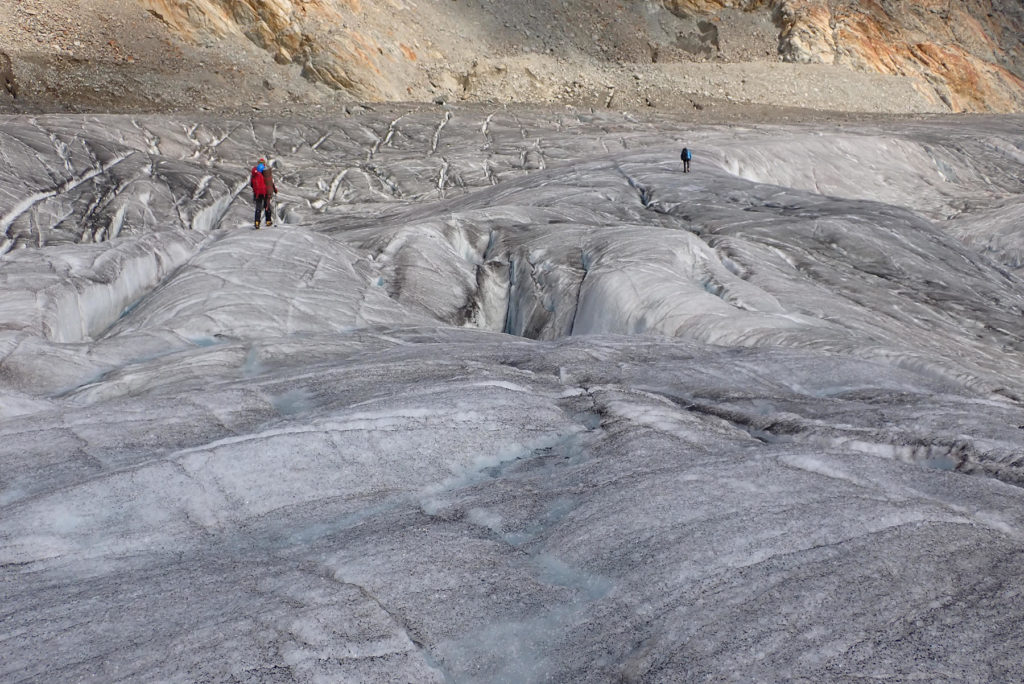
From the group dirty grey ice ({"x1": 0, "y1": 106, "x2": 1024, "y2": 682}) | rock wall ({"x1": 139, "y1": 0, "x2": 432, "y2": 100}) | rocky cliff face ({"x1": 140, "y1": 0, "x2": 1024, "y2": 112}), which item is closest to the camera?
dirty grey ice ({"x1": 0, "y1": 106, "x2": 1024, "y2": 682})

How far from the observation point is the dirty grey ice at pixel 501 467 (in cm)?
620

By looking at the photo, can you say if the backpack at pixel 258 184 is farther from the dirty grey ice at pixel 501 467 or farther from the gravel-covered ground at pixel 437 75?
the gravel-covered ground at pixel 437 75

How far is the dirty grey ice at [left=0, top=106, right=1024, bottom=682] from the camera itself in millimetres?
6203

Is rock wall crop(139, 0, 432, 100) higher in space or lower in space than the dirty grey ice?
higher

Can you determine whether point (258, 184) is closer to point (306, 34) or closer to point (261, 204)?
point (261, 204)

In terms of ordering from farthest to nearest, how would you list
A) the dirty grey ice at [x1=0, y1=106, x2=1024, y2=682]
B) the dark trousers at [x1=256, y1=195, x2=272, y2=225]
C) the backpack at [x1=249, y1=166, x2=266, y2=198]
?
the dark trousers at [x1=256, y1=195, x2=272, y2=225], the backpack at [x1=249, y1=166, x2=266, y2=198], the dirty grey ice at [x1=0, y1=106, x2=1024, y2=682]

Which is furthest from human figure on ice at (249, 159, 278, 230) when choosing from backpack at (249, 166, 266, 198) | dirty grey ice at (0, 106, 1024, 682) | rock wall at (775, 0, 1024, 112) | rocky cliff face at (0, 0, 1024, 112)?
rock wall at (775, 0, 1024, 112)

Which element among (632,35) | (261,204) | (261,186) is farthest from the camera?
(632,35)

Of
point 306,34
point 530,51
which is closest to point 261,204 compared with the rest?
point 306,34

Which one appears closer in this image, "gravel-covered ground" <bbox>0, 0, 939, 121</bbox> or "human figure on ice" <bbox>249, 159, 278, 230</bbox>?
"human figure on ice" <bbox>249, 159, 278, 230</bbox>

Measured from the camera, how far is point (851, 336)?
14891mm

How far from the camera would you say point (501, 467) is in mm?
9125

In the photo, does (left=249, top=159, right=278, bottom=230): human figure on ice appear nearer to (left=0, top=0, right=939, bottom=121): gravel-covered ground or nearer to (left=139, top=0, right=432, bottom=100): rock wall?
(left=0, top=0, right=939, bottom=121): gravel-covered ground

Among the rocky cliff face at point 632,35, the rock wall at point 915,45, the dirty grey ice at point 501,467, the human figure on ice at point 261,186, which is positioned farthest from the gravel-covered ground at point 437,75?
the dirty grey ice at point 501,467
